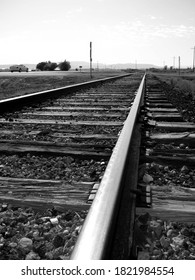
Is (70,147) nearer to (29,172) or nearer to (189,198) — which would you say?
(29,172)

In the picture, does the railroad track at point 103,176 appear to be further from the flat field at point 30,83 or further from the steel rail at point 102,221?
the flat field at point 30,83

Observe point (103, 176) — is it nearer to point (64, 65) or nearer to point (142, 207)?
point (142, 207)

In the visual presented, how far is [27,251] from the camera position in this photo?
1.31 meters

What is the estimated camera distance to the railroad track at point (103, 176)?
120 cm

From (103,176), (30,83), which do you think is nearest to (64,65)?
(30,83)

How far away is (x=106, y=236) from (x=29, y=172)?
4.25ft

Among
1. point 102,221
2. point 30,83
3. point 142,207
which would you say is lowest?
point 142,207

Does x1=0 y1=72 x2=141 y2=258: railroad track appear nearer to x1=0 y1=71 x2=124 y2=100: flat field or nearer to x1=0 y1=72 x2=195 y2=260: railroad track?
x1=0 y1=72 x2=195 y2=260: railroad track

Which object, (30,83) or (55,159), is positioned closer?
(55,159)

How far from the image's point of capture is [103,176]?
5.20ft

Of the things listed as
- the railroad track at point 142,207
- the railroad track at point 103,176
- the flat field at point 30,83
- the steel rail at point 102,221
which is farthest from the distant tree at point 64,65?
the steel rail at point 102,221

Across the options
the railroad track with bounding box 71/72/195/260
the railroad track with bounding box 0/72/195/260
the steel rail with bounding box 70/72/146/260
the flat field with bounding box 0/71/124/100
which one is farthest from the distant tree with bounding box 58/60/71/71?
the steel rail with bounding box 70/72/146/260

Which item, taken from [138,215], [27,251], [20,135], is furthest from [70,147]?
[27,251]

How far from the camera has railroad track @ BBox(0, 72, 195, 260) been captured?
120 cm
